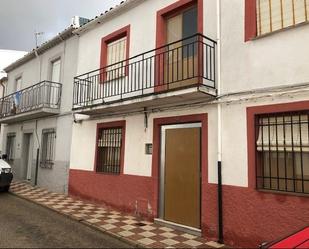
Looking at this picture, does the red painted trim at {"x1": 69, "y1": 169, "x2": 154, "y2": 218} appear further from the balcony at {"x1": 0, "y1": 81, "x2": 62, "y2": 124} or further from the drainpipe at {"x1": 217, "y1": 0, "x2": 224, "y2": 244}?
the balcony at {"x1": 0, "y1": 81, "x2": 62, "y2": 124}

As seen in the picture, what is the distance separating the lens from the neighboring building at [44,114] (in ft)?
39.3

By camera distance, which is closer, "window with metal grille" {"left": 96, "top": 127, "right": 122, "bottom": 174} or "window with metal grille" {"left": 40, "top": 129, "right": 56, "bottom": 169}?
"window with metal grille" {"left": 96, "top": 127, "right": 122, "bottom": 174}

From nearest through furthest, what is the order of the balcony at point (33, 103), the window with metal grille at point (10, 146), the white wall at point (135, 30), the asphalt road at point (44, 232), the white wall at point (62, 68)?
1. the asphalt road at point (44, 232)
2. the white wall at point (135, 30)
3. the white wall at point (62, 68)
4. the balcony at point (33, 103)
5. the window with metal grille at point (10, 146)

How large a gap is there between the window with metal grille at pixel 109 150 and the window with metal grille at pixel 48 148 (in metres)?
3.24

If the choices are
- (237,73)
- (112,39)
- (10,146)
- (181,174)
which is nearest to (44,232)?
(181,174)

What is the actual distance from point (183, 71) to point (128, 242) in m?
4.09

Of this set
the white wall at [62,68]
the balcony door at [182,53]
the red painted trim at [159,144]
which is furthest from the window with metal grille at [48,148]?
the balcony door at [182,53]

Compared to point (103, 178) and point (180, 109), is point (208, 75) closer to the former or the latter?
point (180, 109)

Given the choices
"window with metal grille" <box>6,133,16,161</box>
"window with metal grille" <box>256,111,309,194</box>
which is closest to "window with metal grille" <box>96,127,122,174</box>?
"window with metal grille" <box>256,111,309,194</box>

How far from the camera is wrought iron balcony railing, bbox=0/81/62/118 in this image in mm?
12594

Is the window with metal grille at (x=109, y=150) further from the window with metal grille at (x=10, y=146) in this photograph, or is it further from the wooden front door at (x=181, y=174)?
the window with metal grille at (x=10, y=146)

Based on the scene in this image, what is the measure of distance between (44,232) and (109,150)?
364 centimetres

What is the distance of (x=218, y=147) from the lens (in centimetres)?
658

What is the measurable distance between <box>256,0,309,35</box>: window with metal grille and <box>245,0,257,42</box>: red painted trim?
8cm
